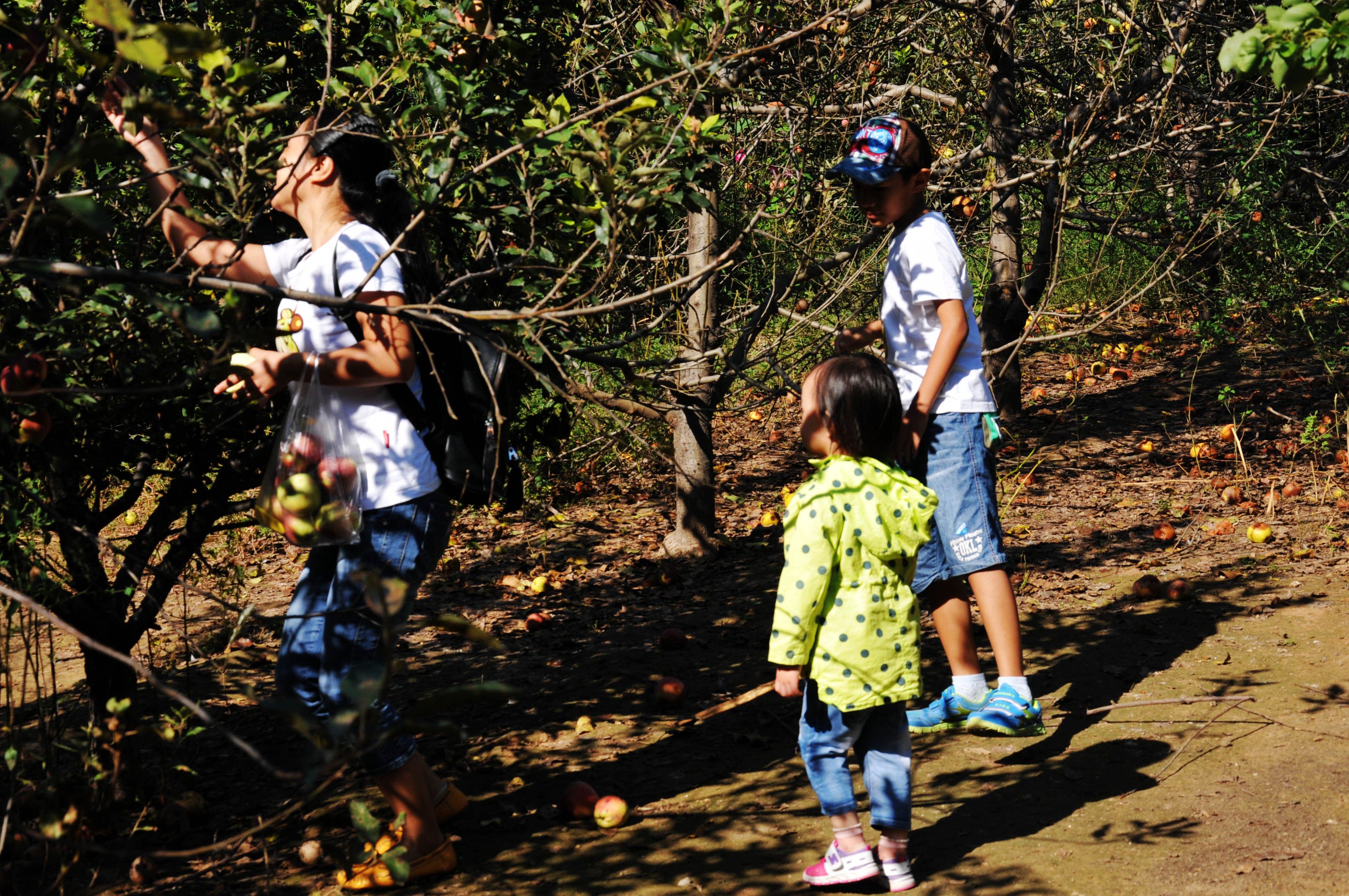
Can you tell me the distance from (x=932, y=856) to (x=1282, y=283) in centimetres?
558

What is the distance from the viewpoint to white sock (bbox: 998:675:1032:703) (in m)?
3.18

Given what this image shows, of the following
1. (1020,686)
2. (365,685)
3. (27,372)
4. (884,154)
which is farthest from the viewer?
(1020,686)

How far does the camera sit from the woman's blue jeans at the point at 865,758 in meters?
2.48

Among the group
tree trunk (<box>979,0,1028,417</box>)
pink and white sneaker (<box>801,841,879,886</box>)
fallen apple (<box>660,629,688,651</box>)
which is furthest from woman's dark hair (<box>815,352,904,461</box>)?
tree trunk (<box>979,0,1028,417</box>)

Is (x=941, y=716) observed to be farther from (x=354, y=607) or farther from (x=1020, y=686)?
(x=354, y=607)

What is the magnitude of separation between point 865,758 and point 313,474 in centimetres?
137

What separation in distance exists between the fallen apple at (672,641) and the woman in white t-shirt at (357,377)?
1740mm

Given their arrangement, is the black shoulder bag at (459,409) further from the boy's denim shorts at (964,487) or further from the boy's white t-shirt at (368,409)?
the boy's denim shorts at (964,487)

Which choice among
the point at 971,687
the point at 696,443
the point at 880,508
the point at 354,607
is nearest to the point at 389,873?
the point at 354,607

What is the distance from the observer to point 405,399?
8.34 feet

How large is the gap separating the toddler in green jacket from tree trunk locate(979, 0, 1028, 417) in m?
2.40

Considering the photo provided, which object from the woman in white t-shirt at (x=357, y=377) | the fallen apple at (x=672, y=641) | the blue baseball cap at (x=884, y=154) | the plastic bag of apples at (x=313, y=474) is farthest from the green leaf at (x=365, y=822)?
the fallen apple at (x=672, y=641)

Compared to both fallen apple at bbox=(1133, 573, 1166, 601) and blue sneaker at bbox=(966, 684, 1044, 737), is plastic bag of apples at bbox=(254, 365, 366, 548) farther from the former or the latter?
fallen apple at bbox=(1133, 573, 1166, 601)

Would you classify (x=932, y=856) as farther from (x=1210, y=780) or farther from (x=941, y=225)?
(x=941, y=225)
